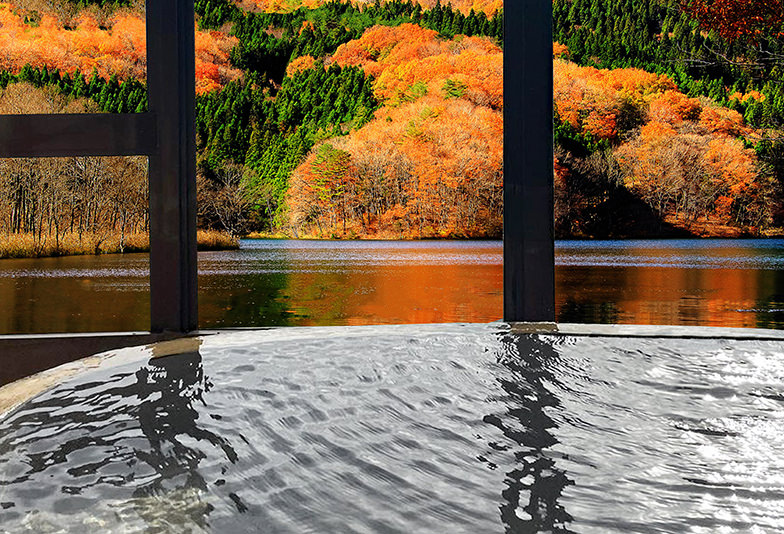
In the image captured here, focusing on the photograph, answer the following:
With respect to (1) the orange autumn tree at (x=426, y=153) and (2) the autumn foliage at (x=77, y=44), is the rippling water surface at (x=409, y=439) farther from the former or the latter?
(1) the orange autumn tree at (x=426, y=153)

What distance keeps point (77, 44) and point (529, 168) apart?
958 cm

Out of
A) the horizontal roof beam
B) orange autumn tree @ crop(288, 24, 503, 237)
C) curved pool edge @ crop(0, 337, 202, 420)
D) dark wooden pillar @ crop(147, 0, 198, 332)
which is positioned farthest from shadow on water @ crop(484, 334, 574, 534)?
orange autumn tree @ crop(288, 24, 503, 237)

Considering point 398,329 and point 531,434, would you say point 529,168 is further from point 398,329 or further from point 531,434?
point 531,434

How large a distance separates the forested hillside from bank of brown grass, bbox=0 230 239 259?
121cm

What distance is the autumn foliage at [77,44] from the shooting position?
30.5 ft

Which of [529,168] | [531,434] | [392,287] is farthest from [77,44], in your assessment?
[531,434]

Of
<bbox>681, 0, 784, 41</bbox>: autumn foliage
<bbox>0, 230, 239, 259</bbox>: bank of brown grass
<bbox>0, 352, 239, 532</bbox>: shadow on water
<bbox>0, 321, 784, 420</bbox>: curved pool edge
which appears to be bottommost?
<bbox>0, 352, 239, 532</bbox>: shadow on water

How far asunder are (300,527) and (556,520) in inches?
11.9

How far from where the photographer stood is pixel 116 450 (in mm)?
944

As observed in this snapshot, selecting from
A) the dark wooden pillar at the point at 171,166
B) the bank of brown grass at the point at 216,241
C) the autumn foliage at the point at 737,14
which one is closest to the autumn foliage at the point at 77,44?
the bank of brown grass at the point at 216,241

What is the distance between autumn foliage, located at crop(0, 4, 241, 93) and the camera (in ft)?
30.5

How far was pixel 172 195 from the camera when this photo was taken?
187 cm

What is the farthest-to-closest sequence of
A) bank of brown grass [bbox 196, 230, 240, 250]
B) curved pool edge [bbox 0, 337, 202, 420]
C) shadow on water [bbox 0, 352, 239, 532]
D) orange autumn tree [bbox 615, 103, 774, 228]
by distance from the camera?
1. orange autumn tree [bbox 615, 103, 774, 228]
2. bank of brown grass [bbox 196, 230, 240, 250]
3. curved pool edge [bbox 0, 337, 202, 420]
4. shadow on water [bbox 0, 352, 239, 532]

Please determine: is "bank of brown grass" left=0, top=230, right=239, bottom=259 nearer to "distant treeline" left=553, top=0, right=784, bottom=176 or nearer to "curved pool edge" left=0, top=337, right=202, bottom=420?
"distant treeline" left=553, top=0, right=784, bottom=176
